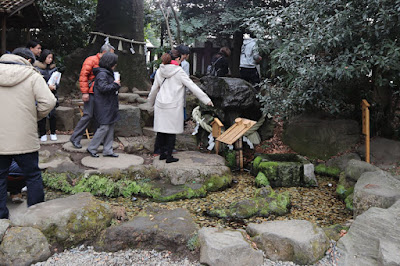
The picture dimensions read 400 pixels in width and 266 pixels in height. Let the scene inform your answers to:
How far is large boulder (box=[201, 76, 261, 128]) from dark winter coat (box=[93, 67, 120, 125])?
230 centimetres

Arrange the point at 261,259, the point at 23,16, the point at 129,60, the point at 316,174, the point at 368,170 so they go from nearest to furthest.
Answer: the point at 261,259
the point at 368,170
the point at 316,174
the point at 129,60
the point at 23,16

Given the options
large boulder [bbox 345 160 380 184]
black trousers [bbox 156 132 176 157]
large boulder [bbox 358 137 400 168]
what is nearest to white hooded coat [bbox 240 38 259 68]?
large boulder [bbox 358 137 400 168]

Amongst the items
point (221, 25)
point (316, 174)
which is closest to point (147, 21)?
point (221, 25)

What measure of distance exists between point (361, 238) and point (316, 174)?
3.44 meters

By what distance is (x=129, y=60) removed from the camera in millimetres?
10133

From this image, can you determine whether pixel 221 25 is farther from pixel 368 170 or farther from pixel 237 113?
pixel 368 170

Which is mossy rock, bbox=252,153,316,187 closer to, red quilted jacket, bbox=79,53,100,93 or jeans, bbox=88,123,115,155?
jeans, bbox=88,123,115,155

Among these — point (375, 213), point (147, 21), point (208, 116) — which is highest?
point (147, 21)

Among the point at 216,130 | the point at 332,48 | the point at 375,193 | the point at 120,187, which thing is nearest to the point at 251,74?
the point at 216,130

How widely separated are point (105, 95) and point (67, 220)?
9.41 feet

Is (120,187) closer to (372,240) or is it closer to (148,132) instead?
(148,132)

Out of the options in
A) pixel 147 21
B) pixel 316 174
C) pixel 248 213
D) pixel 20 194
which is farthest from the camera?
pixel 147 21

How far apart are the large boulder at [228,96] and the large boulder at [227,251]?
14.4ft

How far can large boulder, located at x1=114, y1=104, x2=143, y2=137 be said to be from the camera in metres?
7.92
